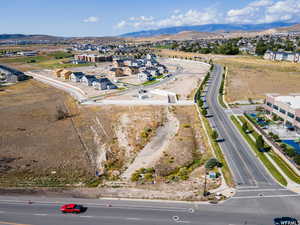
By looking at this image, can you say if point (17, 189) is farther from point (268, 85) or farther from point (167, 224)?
point (268, 85)

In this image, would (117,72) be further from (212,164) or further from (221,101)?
(212,164)

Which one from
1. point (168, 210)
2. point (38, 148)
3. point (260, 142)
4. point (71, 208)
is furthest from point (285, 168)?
point (38, 148)

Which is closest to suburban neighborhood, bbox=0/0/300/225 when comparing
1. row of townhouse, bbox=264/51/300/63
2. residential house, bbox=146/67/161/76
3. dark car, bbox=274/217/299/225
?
dark car, bbox=274/217/299/225

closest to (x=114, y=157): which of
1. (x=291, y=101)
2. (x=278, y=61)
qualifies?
(x=291, y=101)

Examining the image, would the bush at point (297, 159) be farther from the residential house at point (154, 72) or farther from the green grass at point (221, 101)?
the residential house at point (154, 72)

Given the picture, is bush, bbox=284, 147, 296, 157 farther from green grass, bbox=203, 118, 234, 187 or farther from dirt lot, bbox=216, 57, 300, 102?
dirt lot, bbox=216, 57, 300, 102

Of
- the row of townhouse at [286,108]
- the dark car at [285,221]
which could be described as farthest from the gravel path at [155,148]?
the row of townhouse at [286,108]

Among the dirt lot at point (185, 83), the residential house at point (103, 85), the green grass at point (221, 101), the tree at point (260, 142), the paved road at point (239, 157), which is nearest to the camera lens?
the paved road at point (239, 157)
